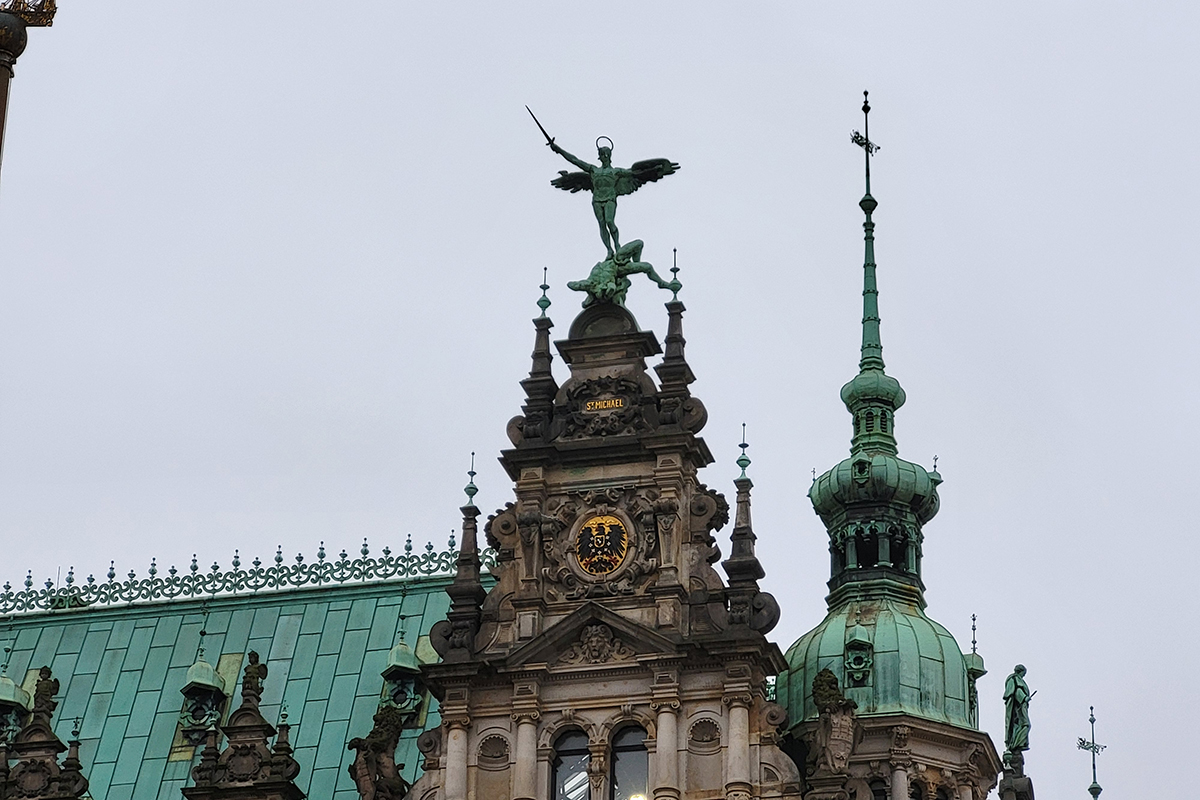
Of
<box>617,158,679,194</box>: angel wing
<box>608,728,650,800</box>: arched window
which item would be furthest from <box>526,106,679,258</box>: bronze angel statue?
<box>608,728,650,800</box>: arched window

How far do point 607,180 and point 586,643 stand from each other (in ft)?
31.6

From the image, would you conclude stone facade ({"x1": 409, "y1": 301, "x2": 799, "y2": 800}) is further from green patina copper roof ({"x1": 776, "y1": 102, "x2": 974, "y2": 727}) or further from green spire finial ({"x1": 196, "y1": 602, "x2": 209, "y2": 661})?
green spire finial ({"x1": 196, "y1": 602, "x2": 209, "y2": 661})

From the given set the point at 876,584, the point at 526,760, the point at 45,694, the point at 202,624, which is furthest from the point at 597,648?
the point at 202,624

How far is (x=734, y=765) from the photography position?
52.1m

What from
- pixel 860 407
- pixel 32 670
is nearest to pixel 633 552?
pixel 860 407

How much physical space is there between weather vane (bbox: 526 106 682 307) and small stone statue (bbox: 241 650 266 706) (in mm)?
8876

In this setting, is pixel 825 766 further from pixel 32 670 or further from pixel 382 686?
pixel 32 670

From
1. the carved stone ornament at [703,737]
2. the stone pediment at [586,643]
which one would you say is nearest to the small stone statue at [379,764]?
the stone pediment at [586,643]

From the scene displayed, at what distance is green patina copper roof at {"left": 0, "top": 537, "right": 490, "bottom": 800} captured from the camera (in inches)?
2301

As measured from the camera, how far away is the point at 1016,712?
58125mm

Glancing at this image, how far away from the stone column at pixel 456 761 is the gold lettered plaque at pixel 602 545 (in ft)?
11.8

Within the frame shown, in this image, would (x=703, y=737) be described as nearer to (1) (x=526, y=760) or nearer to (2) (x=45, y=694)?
(1) (x=526, y=760)

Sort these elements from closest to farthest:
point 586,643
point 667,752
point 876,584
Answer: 1. point 667,752
2. point 586,643
3. point 876,584

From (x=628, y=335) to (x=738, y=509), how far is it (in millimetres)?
3993
